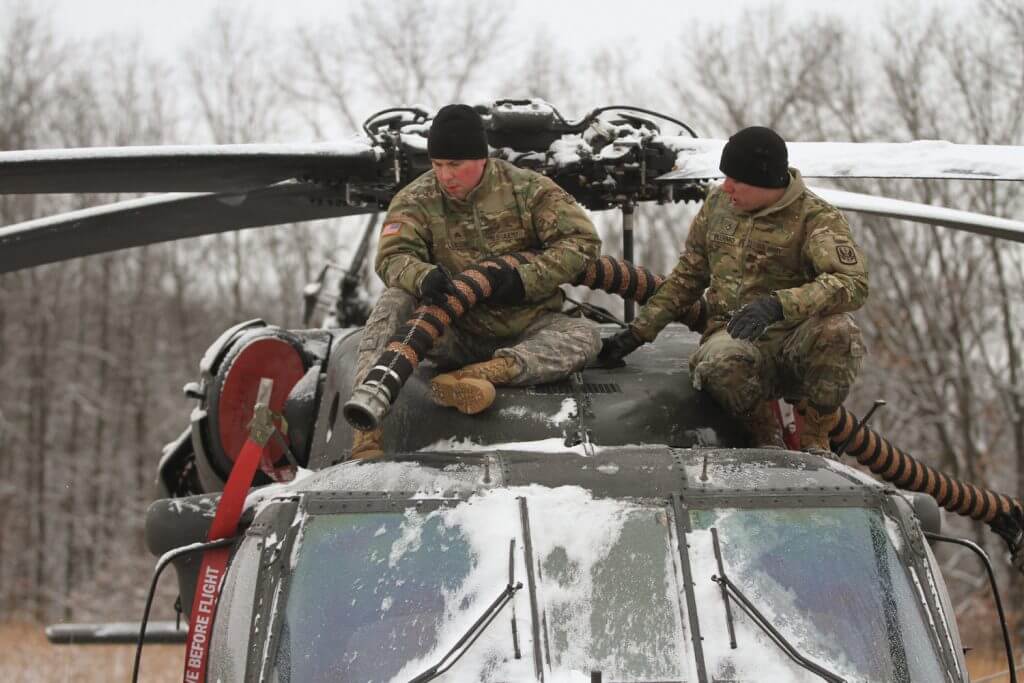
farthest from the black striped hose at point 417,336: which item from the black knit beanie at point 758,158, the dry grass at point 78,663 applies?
the dry grass at point 78,663

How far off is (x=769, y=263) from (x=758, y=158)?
40cm

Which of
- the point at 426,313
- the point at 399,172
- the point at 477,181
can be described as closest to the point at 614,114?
the point at 399,172

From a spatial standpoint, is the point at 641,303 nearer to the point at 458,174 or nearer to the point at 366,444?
the point at 458,174

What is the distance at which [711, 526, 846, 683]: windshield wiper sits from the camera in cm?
365

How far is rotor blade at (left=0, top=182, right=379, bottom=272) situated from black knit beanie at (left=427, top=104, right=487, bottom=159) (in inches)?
61.7

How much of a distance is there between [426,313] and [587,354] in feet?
2.17

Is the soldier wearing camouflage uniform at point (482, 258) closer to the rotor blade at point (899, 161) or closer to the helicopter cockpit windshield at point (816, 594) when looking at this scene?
the rotor blade at point (899, 161)

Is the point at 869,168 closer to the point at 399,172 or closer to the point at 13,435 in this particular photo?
the point at 399,172

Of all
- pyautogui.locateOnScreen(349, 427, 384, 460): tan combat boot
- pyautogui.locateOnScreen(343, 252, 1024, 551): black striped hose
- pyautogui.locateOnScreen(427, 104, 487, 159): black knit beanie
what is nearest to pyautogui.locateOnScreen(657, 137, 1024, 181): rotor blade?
pyautogui.locateOnScreen(343, 252, 1024, 551): black striped hose

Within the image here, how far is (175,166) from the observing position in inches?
201

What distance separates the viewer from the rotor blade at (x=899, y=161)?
4586mm

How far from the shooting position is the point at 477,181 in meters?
4.93

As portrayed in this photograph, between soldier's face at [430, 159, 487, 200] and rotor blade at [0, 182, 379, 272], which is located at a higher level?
rotor blade at [0, 182, 379, 272]

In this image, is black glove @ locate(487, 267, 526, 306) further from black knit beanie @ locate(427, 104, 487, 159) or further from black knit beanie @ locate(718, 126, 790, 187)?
black knit beanie @ locate(718, 126, 790, 187)
